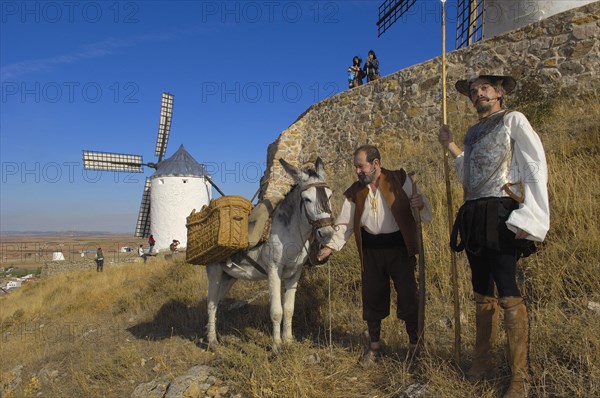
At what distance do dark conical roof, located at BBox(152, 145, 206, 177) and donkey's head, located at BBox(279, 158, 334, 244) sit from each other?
1935cm

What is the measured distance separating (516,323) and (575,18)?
868 cm

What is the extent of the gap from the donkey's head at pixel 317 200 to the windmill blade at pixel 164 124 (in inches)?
977

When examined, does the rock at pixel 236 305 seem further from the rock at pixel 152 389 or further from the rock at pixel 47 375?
the rock at pixel 47 375

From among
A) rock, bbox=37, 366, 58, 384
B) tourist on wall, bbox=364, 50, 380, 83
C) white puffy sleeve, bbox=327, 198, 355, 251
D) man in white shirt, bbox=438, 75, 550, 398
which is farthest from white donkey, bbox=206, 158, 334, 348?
tourist on wall, bbox=364, 50, 380, 83

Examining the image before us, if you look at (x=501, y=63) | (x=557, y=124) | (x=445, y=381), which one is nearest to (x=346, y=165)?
(x=501, y=63)

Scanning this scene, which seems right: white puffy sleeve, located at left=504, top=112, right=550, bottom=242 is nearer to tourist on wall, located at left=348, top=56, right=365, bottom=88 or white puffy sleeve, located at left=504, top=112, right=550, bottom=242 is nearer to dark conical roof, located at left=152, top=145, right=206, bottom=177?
tourist on wall, located at left=348, top=56, right=365, bottom=88

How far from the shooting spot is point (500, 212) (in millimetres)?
2854

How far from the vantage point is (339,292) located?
5.73 m

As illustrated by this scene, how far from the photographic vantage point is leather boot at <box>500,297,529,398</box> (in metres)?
2.82

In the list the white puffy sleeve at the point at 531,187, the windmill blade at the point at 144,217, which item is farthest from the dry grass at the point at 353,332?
the windmill blade at the point at 144,217

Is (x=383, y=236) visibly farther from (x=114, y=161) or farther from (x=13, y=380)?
(x=114, y=161)

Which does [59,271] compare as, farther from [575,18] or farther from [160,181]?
[575,18]

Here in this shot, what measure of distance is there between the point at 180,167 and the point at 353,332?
1935cm

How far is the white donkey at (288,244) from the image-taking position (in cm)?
389
